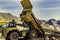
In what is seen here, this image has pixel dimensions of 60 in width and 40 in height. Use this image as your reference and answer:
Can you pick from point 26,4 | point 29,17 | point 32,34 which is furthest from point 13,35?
point 26,4

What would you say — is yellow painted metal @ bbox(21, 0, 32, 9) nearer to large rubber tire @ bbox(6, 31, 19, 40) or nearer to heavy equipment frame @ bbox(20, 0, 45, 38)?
heavy equipment frame @ bbox(20, 0, 45, 38)

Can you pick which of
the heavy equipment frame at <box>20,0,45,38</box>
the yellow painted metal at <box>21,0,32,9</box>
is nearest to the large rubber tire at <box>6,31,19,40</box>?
the heavy equipment frame at <box>20,0,45,38</box>

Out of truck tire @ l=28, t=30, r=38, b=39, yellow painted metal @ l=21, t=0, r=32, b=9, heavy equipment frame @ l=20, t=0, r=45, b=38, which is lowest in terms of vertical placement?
truck tire @ l=28, t=30, r=38, b=39

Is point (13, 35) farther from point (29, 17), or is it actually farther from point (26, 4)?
point (26, 4)

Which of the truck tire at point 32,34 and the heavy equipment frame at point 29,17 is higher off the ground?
the heavy equipment frame at point 29,17

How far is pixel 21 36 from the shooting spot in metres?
21.8

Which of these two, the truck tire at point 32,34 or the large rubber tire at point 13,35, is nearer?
the large rubber tire at point 13,35

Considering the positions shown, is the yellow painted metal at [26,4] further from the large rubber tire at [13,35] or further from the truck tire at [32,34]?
the large rubber tire at [13,35]

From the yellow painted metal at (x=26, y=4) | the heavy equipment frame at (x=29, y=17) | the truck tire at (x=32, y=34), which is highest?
the yellow painted metal at (x=26, y=4)

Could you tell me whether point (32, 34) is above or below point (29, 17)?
below

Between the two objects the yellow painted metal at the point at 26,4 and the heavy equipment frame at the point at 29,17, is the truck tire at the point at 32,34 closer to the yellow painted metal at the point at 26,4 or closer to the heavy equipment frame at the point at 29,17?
the heavy equipment frame at the point at 29,17

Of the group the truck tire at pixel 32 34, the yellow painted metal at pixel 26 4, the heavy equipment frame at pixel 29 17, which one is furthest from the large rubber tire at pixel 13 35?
the yellow painted metal at pixel 26 4

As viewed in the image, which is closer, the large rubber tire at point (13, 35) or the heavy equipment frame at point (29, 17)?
the large rubber tire at point (13, 35)

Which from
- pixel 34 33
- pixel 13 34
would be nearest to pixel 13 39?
pixel 13 34
